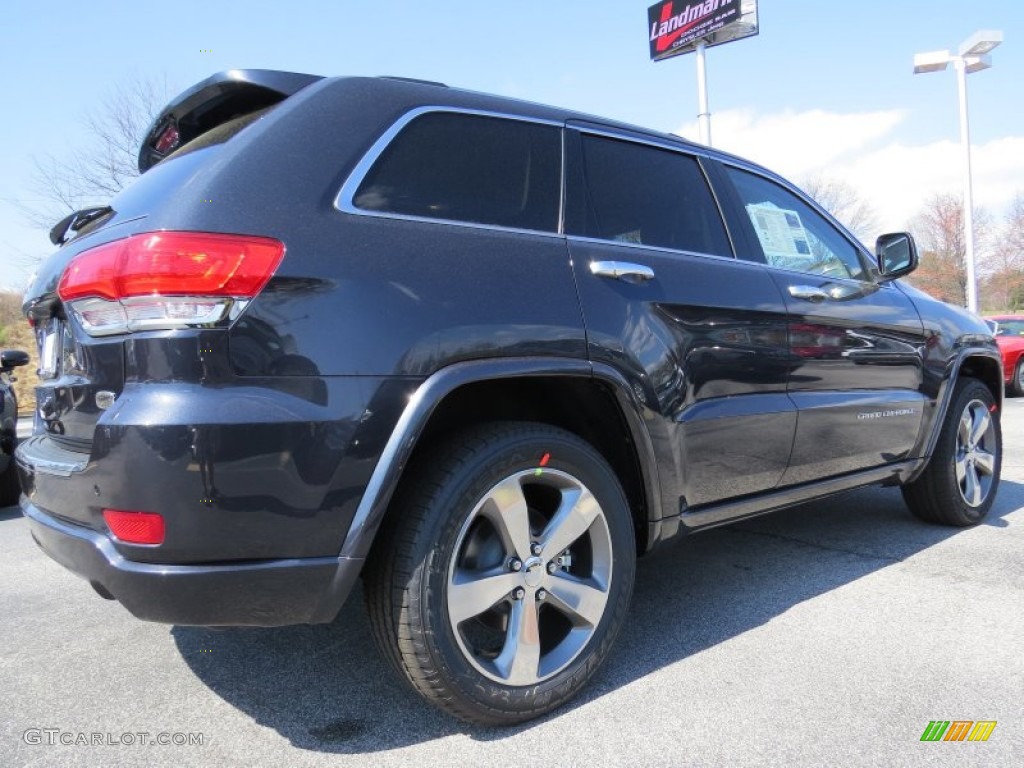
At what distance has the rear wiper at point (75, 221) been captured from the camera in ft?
7.73

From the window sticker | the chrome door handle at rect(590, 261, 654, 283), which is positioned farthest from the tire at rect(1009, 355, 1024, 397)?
the chrome door handle at rect(590, 261, 654, 283)

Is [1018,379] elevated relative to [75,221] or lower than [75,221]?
lower

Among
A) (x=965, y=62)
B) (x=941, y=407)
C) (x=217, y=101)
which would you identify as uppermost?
(x=965, y=62)

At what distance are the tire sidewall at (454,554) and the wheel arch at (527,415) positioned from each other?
0.16 metres

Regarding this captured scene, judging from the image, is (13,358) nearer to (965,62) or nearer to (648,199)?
(648,199)

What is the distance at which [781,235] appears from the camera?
3.42m

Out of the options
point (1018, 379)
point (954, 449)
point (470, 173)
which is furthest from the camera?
point (1018, 379)

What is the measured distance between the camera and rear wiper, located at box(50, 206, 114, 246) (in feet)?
7.73

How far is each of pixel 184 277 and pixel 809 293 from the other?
250 centimetres

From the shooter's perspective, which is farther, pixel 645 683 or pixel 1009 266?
pixel 1009 266

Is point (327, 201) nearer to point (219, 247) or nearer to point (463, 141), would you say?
point (219, 247)

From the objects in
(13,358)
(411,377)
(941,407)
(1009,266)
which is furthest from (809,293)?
(1009,266)

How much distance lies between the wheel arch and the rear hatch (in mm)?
517

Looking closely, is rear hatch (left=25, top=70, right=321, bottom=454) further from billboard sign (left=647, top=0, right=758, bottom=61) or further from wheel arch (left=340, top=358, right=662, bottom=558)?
billboard sign (left=647, top=0, right=758, bottom=61)
